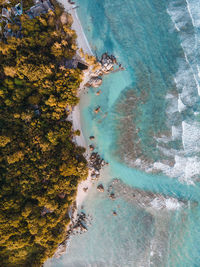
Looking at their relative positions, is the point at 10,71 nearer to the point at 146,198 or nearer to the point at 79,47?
the point at 79,47

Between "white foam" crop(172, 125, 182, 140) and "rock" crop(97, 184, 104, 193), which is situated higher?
"white foam" crop(172, 125, 182, 140)

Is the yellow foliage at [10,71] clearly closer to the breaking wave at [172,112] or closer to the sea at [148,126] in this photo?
the sea at [148,126]

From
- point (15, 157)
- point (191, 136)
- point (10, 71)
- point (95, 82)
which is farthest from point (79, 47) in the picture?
point (191, 136)

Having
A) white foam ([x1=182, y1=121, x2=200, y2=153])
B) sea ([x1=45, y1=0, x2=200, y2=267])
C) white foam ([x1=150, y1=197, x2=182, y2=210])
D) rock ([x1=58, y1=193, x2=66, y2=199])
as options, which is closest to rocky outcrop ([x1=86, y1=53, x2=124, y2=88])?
sea ([x1=45, y1=0, x2=200, y2=267])

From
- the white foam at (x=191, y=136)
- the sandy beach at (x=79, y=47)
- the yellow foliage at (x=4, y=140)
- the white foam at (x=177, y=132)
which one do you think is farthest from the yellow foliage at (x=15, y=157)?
the white foam at (x=191, y=136)

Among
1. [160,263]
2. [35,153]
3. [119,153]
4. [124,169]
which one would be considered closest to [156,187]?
[124,169]

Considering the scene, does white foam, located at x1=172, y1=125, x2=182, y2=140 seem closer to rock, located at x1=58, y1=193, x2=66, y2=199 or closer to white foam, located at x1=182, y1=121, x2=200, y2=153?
white foam, located at x1=182, y1=121, x2=200, y2=153
